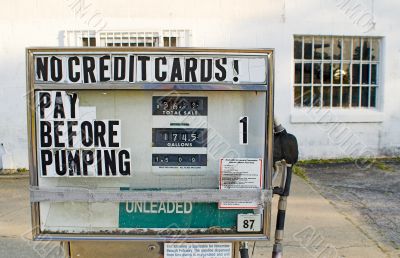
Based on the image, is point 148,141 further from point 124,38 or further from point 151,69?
point 124,38

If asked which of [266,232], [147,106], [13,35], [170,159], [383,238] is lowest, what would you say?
[383,238]

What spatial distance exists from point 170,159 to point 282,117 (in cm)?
569

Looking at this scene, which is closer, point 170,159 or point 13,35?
point 170,159

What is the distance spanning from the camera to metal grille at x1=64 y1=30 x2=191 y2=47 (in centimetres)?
700

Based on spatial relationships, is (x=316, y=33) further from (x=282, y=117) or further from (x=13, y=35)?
(x=13, y=35)

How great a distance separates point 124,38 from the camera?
7059 millimetres

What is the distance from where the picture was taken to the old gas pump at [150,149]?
2.01 m

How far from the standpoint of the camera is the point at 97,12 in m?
6.99

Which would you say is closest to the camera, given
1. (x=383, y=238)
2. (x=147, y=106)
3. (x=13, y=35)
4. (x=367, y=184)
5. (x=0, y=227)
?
(x=147, y=106)

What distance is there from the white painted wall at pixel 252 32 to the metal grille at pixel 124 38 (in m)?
0.10

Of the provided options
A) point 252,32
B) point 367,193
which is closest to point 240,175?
point 367,193

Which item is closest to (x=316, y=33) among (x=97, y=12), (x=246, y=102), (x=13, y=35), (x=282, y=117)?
(x=282, y=117)

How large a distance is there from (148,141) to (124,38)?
208 inches

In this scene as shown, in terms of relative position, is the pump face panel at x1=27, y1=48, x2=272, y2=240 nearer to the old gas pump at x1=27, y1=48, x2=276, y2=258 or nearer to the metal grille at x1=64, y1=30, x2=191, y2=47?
the old gas pump at x1=27, y1=48, x2=276, y2=258
